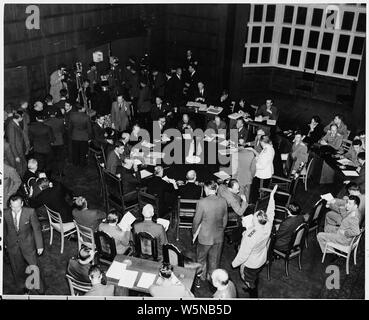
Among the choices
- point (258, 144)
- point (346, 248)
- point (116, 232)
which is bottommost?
point (346, 248)

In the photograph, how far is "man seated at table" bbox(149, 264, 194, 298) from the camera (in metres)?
5.02

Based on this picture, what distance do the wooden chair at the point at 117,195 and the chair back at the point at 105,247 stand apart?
4.26 feet

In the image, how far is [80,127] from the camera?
28.9 ft

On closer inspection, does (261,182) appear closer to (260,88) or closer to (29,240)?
(29,240)

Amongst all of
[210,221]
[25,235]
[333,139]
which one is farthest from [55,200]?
[333,139]

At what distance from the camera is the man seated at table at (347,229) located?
6359 millimetres

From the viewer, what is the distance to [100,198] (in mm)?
8273

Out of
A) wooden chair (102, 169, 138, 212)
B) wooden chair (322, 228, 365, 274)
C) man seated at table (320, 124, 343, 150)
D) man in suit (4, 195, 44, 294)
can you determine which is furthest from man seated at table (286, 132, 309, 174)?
man in suit (4, 195, 44, 294)

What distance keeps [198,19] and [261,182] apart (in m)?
7.03

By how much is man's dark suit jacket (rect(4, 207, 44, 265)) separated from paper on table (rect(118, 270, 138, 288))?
4.30 ft

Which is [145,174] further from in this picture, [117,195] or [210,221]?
[210,221]

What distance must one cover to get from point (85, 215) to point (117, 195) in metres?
1.15
